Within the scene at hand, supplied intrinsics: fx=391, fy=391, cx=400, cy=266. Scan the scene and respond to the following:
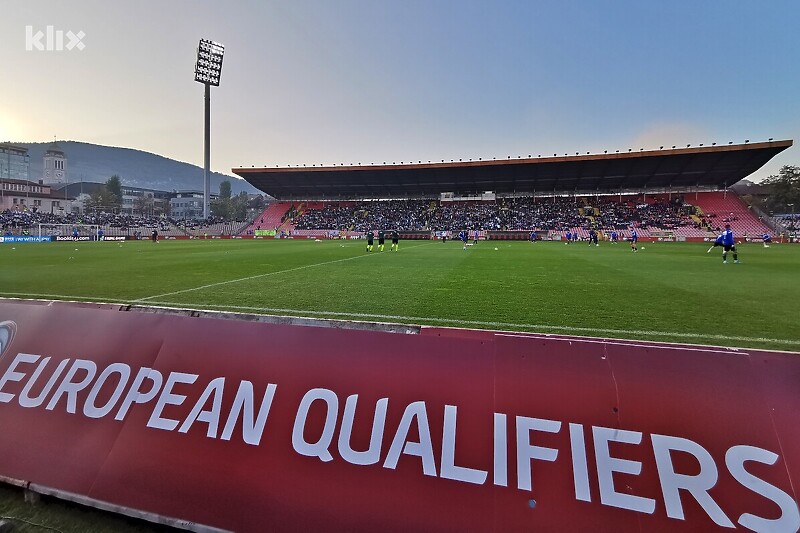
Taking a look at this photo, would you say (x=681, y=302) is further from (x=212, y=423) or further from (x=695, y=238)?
→ (x=695, y=238)

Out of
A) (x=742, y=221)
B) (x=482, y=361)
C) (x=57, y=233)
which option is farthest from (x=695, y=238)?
(x=57, y=233)

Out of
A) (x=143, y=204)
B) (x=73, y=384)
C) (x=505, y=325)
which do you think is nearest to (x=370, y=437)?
(x=73, y=384)

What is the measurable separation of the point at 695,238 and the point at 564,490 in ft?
183

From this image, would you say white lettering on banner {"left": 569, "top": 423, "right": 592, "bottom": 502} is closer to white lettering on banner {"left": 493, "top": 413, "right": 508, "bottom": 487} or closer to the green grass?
white lettering on banner {"left": 493, "top": 413, "right": 508, "bottom": 487}

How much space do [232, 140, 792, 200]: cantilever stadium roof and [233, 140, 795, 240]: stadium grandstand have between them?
148mm

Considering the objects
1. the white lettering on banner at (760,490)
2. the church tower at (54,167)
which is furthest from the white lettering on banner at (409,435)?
the church tower at (54,167)

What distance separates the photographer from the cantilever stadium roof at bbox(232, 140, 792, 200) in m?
46.7

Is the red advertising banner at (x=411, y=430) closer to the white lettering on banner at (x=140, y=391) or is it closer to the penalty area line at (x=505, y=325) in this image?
the white lettering on banner at (x=140, y=391)

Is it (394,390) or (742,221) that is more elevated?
(742,221)

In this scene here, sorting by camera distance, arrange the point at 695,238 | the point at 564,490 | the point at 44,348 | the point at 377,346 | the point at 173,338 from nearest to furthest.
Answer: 1. the point at 564,490
2. the point at 377,346
3. the point at 173,338
4. the point at 44,348
5. the point at 695,238

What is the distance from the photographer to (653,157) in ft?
155

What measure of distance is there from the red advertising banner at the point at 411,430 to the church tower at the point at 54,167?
16582 centimetres

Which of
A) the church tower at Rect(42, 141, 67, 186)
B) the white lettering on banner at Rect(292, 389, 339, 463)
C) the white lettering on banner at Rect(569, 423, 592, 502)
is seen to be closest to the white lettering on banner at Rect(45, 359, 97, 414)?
the white lettering on banner at Rect(292, 389, 339, 463)

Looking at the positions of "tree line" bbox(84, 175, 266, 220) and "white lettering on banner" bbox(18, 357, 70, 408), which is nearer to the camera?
"white lettering on banner" bbox(18, 357, 70, 408)
